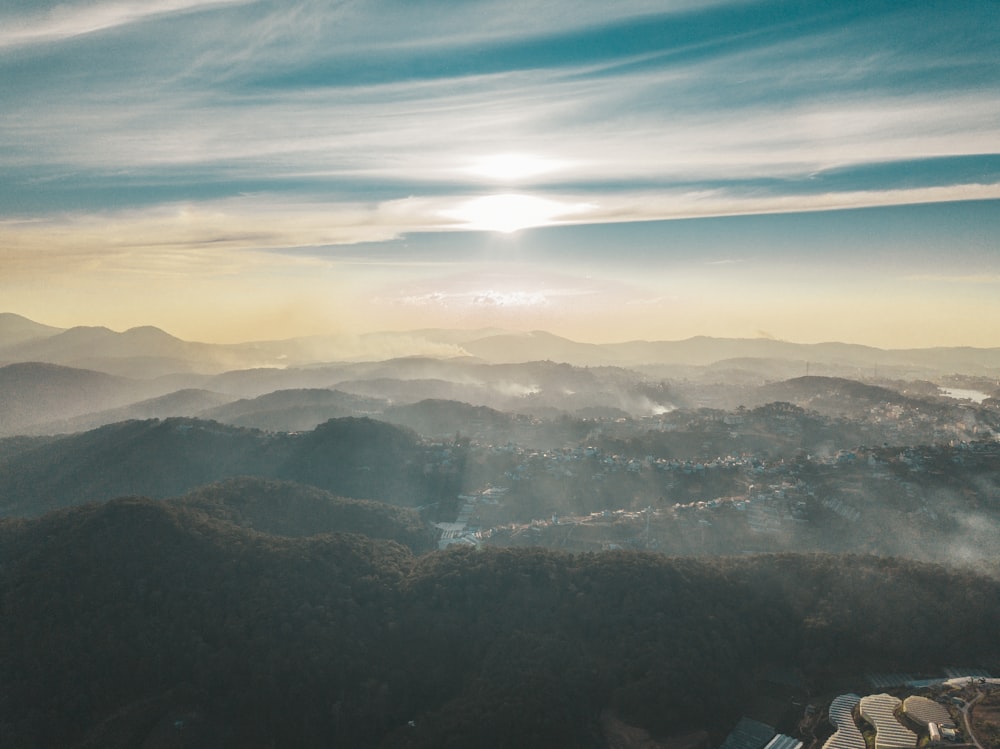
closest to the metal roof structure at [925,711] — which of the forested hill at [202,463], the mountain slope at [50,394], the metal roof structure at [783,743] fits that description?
the metal roof structure at [783,743]

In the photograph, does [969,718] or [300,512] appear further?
[300,512]

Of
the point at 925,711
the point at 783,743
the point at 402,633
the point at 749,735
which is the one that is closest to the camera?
the point at 925,711

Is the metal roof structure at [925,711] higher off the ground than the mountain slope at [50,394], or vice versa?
the mountain slope at [50,394]

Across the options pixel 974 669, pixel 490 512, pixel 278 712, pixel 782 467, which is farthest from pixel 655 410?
pixel 278 712

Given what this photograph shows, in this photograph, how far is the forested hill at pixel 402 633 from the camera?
31625 millimetres

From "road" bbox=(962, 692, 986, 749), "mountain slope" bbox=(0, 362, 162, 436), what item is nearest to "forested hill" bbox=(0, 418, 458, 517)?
"road" bbox=(962, 692, 986, 749)

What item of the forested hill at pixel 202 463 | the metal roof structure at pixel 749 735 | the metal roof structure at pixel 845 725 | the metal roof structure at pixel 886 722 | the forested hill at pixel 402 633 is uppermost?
the forested hill at pixel 202 463

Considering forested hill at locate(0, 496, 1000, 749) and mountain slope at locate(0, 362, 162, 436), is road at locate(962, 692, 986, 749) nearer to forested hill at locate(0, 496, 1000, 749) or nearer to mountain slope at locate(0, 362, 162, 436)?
forested hill at locate(0, 496, 1000, 749)

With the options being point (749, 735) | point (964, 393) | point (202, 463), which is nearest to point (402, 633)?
point (749, 735)

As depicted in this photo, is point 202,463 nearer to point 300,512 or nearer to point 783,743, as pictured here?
point 300,512

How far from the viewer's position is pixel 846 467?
223 ft

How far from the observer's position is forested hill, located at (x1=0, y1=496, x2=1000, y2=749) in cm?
3162

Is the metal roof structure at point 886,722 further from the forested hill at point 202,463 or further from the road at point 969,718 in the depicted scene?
the forested hill at point 202,463

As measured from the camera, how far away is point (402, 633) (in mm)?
37812
